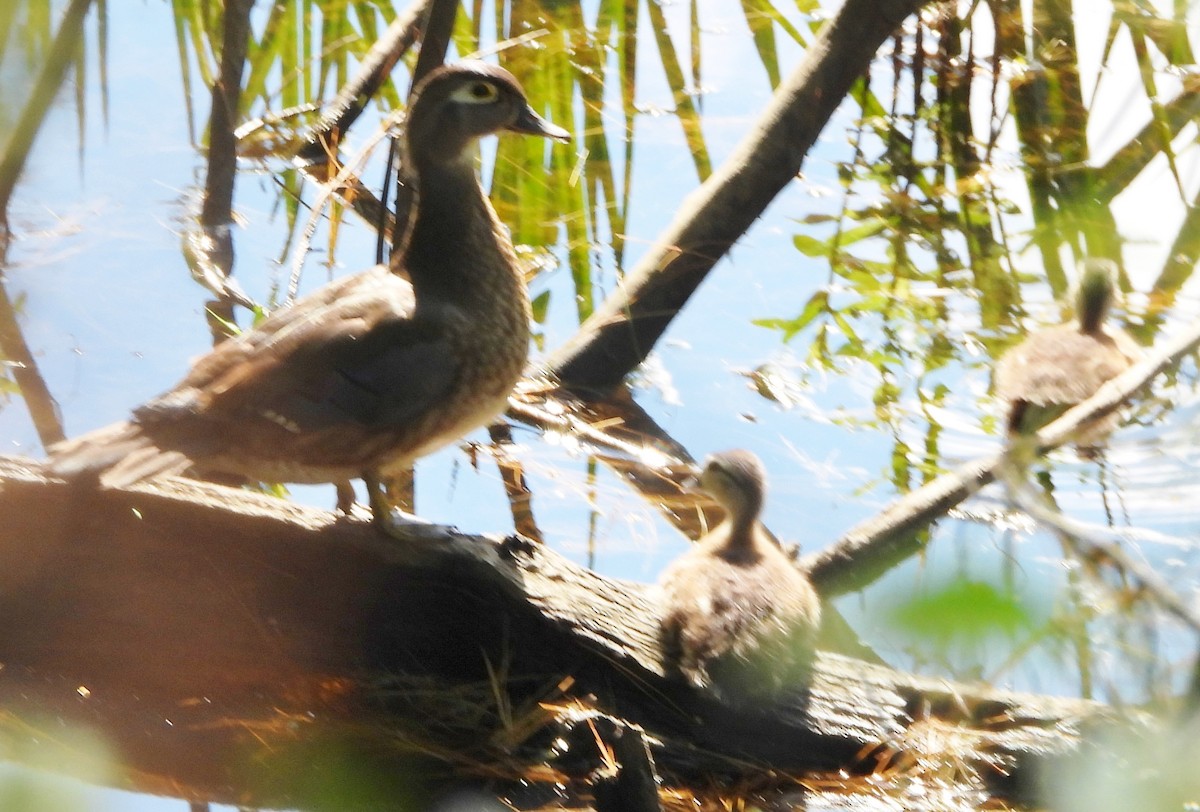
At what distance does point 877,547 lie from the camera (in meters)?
2.48

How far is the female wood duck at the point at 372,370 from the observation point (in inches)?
86.4

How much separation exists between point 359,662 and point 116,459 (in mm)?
591

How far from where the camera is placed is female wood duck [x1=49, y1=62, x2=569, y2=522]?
2193mm

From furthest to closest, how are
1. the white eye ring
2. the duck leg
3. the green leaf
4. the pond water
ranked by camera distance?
the green leaf
the pond water
the white eye ring
the duck leg

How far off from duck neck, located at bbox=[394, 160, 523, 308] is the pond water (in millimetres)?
671

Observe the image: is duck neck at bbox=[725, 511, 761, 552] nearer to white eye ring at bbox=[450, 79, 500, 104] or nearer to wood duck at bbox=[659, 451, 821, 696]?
wood duck at bbox=[659, 451, 821, 696]

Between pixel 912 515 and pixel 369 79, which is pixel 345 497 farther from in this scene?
pixel 369 79

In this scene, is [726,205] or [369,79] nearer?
[726,205]

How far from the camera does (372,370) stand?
229cm

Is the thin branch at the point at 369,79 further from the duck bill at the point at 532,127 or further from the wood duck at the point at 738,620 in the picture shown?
the wood duck at the point at 738,620

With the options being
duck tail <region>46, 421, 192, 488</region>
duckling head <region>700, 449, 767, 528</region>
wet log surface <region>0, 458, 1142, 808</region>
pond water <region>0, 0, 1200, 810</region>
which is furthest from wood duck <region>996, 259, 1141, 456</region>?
duck tail <region>46, 421, 192, 488</region>

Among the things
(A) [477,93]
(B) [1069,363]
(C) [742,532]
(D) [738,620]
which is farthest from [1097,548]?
(B) [1069,363]

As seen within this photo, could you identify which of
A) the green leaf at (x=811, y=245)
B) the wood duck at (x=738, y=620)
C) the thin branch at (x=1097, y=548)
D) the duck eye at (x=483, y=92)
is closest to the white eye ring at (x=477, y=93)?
the duck eye at (x=483, y=92)

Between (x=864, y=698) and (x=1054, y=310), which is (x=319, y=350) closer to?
(x=864, y=698)
